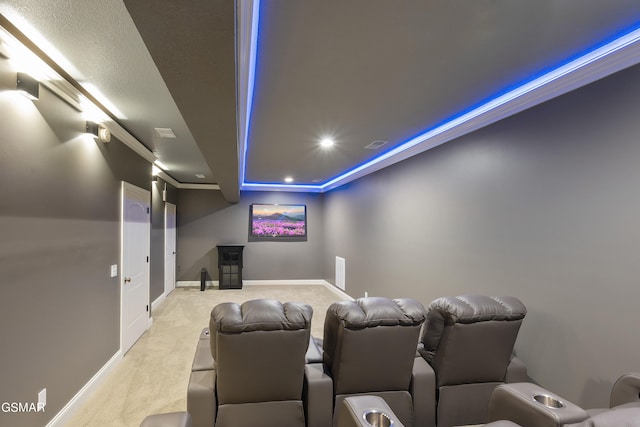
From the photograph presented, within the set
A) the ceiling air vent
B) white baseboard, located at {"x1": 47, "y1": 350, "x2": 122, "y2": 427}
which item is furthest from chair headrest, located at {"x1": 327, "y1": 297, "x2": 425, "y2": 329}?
the ceiling air vent

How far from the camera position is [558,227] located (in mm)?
2135

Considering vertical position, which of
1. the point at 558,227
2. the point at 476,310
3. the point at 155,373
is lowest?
the point at 155,373

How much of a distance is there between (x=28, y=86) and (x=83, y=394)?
98.6 inches

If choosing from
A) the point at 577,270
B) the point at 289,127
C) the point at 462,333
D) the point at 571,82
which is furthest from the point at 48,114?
the point at 577,270

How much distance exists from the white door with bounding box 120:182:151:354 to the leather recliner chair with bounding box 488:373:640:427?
12.3ft

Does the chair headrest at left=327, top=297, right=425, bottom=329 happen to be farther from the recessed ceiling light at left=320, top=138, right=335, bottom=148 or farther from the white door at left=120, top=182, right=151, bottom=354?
the white door at left=120, top=182, right=151, bottom=354

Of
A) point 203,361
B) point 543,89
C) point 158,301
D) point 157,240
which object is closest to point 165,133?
point 203,361

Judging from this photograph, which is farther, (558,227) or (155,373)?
(155,373)

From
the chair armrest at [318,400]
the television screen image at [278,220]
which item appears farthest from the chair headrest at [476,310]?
the television screen image at [278,220]

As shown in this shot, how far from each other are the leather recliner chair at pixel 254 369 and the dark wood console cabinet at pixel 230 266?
5.65m

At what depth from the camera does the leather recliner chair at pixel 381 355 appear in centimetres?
164

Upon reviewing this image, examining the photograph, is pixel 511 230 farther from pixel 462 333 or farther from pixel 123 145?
pixel 123 145

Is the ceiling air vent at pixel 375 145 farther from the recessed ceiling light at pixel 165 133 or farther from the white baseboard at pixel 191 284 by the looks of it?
the white baseboard at pixel 191 284

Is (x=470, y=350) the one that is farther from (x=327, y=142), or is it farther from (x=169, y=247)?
(x=169, y=247)
